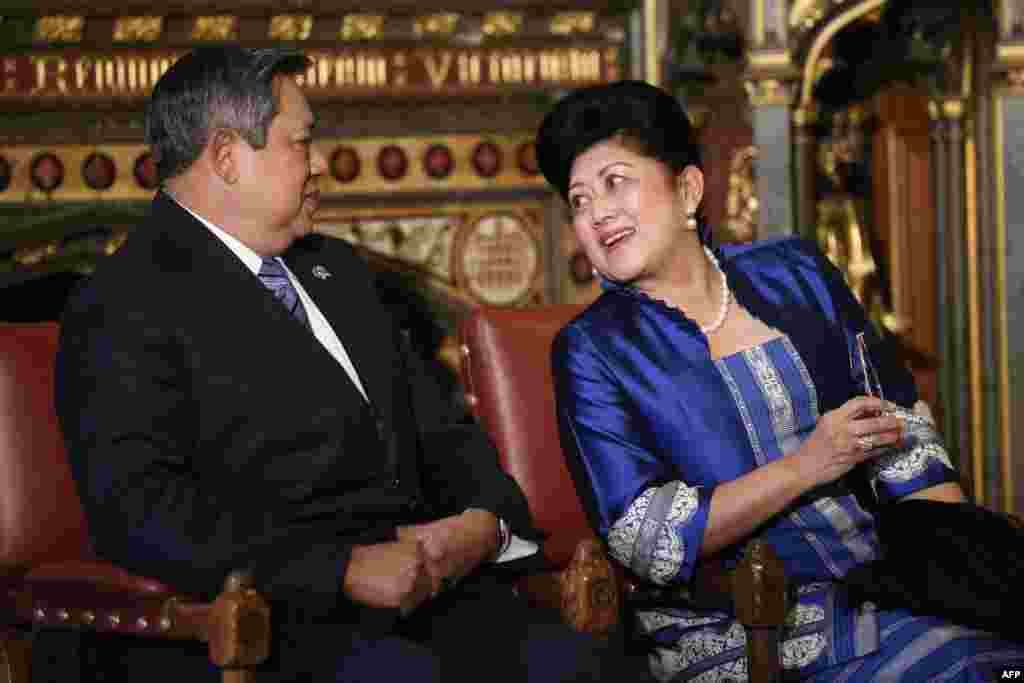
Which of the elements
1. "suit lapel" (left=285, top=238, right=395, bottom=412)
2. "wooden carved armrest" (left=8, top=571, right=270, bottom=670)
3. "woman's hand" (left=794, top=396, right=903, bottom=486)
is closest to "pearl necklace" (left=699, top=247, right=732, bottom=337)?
"woman's hand" (left=794, top=396, right=903, bottom=486)

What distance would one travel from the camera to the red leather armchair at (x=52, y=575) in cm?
188

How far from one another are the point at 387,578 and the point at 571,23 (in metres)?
2.67

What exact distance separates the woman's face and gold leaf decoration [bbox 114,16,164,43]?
7.06 feet

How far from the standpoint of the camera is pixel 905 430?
242 cm

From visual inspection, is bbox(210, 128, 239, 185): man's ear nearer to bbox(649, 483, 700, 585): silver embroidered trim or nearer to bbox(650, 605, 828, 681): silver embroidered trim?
bbox(649, 483, 700, 585): silver embroidered trim

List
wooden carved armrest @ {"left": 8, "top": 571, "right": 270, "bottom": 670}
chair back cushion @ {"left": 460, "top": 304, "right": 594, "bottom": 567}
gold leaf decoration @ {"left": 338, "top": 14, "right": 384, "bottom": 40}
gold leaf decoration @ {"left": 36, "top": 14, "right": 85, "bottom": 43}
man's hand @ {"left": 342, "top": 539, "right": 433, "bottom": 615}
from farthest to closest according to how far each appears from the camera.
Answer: gold leaf decoration @ {"left": 338, "top": 14, "right": 384, "bottom": 40} → gold leaf decoration @ {"left": 36, "top": 14, "right": 85, "bottom": 43} → chair back cushion @ {"left": 460, "top": 304, "right": 594, "bottom": 567} → man's hand @ {"left": 342, "top": 539, "right": 433, "bottom": 615} → wooden carved armrest @ {"left": 8, "top": 571, "right": 270, "bottom": 670}

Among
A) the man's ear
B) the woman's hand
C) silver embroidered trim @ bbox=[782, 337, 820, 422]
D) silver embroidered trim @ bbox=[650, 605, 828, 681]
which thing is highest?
the man's ear

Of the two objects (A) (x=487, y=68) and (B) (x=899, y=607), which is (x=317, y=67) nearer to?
(A) (x=487, y=68)

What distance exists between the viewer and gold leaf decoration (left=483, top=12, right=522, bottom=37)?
14.2 ft

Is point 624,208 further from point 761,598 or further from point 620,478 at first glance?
point 761,598

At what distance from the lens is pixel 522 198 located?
14.5 ft

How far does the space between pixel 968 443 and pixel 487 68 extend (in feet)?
5.76

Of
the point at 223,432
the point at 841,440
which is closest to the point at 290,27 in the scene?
the point at 223,432

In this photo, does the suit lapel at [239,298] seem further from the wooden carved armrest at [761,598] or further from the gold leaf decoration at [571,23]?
the gold leaf decoration at [571,23]
